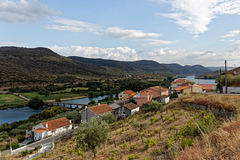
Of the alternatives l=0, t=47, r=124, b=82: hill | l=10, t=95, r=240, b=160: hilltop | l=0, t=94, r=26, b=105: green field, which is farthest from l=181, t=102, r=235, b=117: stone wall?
l=0, t=47, r=124, b=82: hill

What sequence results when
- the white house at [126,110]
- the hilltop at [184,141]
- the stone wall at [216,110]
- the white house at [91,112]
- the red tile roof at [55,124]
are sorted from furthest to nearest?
the red tile roof at [55,124]
the white house at [91,112]
the white house at [126,110]
the stone wall at [216,110]
the hilltop at [184,141]

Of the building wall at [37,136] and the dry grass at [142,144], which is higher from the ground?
the dry grass at [142,144]

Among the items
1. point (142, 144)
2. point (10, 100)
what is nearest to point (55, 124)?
point (142, 144)

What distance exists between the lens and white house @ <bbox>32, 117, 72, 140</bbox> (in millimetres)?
30312

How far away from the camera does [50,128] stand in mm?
31797

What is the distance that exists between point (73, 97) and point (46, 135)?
148ft

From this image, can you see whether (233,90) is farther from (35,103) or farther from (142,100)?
(35,103)

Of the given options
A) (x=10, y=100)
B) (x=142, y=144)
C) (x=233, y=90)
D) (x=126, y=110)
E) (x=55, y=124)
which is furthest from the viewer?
(x=10, y=100)

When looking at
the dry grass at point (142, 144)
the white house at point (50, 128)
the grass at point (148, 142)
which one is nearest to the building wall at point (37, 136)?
the white house at point (50, 128)

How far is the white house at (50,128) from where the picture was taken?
30.3 metres

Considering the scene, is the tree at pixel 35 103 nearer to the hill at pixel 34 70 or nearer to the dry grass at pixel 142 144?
the hill at pixel 34 70

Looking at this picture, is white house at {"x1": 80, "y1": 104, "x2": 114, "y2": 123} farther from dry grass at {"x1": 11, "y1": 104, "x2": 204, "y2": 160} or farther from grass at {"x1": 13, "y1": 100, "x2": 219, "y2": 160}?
grass at {"x1": 13, "y1": 100, "x2": 219, "y2": 160}

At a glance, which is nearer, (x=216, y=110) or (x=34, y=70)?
(x=216, y=110)

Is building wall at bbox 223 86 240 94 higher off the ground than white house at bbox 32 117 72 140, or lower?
higher
